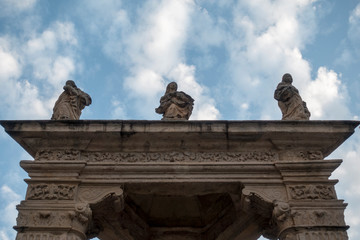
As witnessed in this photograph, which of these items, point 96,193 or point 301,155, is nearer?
point 96,193

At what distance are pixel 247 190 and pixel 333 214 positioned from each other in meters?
1.61

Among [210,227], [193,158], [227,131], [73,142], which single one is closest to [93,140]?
[73,142]

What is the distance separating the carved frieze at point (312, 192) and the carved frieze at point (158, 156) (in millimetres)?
821

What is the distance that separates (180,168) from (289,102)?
10.1 feet

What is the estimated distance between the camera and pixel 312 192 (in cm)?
842

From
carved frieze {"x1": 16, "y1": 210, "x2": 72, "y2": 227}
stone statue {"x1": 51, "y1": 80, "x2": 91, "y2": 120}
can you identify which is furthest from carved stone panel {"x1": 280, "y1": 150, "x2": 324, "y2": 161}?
stone statue {"x1": 51, "y1": 80, "x2": 91, "y2": 120}

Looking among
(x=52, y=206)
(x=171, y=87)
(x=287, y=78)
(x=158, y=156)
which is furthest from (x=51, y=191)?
(x=287, y=78)

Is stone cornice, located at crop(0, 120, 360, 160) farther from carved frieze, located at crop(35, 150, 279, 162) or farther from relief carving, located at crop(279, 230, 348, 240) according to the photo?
relief carving, located at crop(279, 230, 348, 240)

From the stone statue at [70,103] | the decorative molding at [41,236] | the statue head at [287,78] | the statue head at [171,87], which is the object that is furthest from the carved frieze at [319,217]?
the stone statue at [70,103]

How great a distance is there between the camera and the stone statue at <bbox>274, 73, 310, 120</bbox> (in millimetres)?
9664

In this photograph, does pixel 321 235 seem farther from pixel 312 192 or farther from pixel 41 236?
pixel 41 236

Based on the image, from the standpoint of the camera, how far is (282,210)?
817 cm

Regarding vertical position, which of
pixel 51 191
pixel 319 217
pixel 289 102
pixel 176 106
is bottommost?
pixel 319 217

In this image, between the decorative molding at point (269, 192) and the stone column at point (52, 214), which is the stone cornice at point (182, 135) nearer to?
the decorative molding at point (269, 192)
